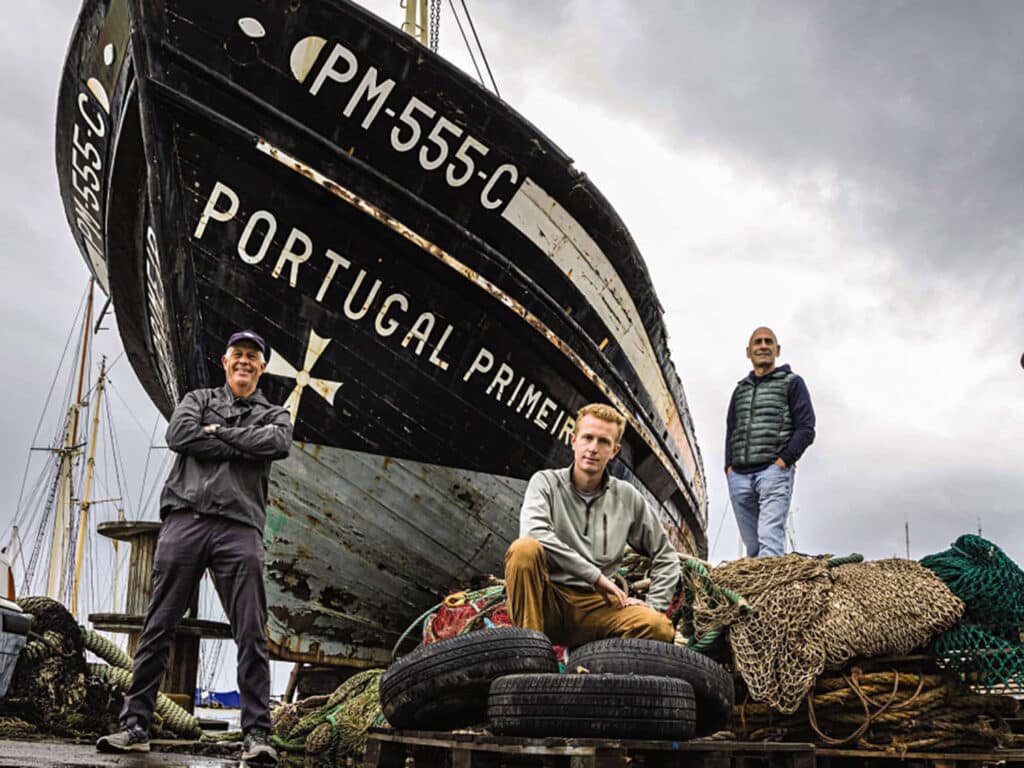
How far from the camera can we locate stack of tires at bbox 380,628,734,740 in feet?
7.94

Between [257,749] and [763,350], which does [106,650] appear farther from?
[763,350]

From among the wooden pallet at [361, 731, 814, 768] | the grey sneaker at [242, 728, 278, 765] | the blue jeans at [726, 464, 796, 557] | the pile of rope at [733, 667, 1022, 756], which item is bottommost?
the grey sneaker at [242, 728, 278, 765]

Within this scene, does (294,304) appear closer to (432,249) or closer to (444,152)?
(432,249)

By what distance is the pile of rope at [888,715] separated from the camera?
3.69 metres

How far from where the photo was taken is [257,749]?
3.32 metres

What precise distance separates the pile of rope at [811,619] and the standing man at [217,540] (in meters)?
1.77

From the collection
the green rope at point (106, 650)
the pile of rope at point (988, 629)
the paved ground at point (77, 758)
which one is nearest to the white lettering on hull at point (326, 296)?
the green rope at point (106, 650)

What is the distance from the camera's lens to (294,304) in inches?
235

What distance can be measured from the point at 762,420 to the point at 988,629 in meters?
2.66

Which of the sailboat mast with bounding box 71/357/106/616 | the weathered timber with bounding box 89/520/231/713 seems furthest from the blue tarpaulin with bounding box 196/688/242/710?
the weathered timber with bounding box 89/520/231/713

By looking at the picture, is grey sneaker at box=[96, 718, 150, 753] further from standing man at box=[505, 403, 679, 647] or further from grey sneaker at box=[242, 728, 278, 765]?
standing man at box=[505, 403, 679, 647]

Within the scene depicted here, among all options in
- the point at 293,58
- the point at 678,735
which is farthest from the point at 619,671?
the point at 293,58

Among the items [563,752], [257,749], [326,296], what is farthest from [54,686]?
[563,752]

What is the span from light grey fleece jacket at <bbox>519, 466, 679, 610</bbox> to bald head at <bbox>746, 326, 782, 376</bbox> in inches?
122
